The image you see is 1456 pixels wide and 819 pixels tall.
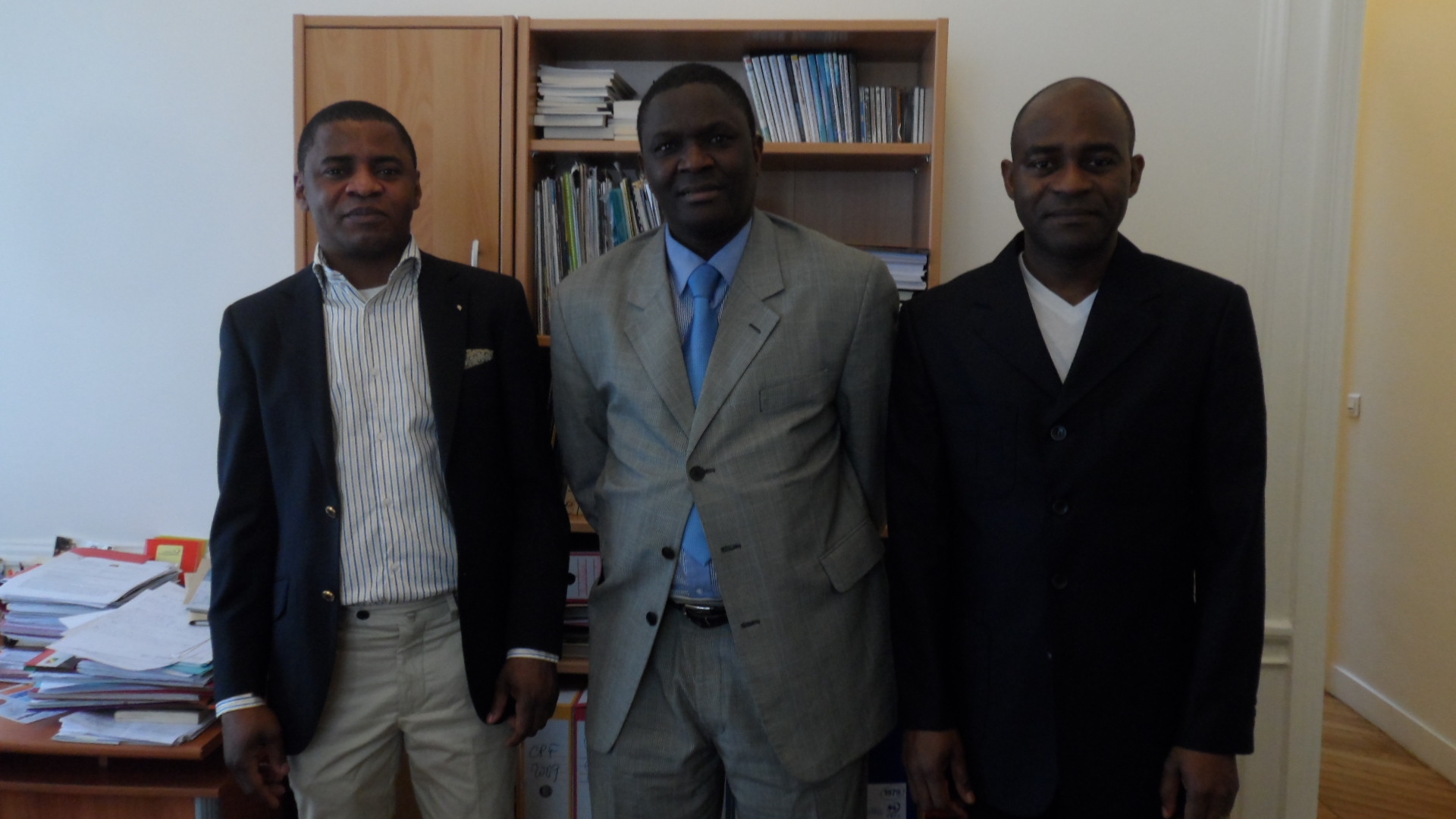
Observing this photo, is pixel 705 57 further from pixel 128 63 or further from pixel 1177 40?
pixel 128 63

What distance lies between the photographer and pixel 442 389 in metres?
1.50

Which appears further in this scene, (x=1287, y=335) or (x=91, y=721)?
(x=1287, y=335)

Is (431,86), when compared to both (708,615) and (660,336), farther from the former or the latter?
(708,615)

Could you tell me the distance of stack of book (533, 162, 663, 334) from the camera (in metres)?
2.12

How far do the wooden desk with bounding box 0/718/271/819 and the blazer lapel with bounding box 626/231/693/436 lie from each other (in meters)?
1.13

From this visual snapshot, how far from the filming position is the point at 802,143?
2041 mm

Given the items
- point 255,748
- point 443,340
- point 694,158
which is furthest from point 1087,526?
point 255,748

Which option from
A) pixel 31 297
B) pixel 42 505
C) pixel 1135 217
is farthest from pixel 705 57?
pixel 42 505

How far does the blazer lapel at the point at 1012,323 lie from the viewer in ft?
4.31

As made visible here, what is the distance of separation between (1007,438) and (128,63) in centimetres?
238

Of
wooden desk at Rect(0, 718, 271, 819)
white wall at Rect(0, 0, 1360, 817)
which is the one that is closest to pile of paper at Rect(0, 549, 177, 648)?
wooden desk at Rect(0, 718, 271, 819)

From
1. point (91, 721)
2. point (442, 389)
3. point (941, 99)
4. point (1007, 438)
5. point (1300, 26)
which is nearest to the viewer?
point (1007, 438)

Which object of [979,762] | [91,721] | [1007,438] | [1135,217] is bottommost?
[91,721]

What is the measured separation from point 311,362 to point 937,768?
44.6 inches
